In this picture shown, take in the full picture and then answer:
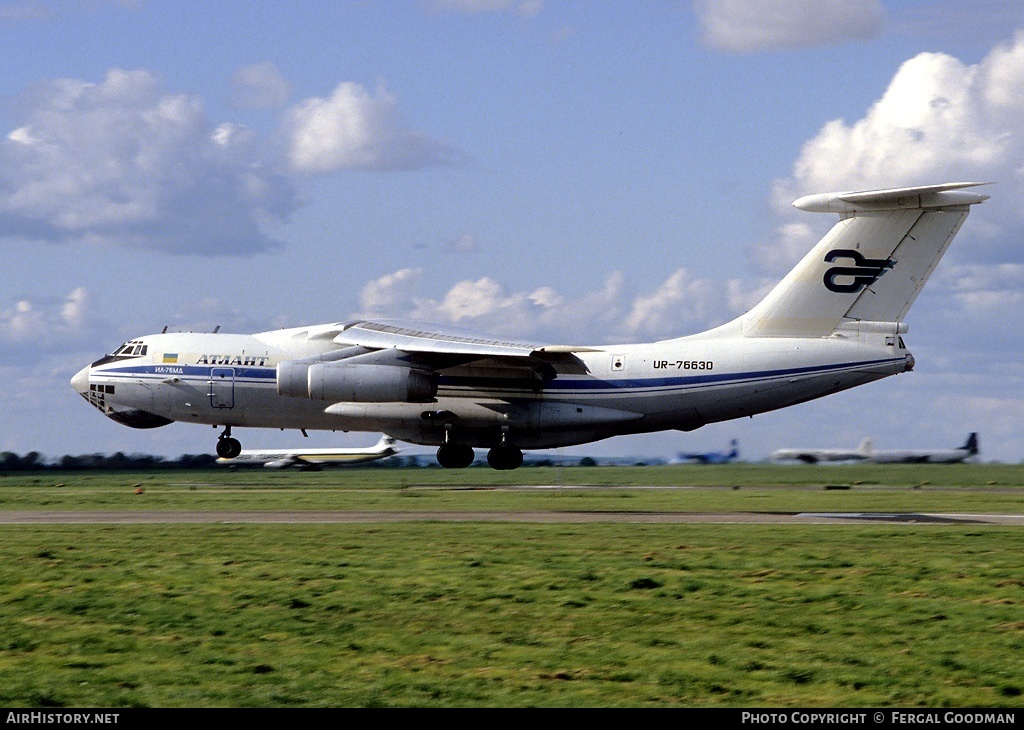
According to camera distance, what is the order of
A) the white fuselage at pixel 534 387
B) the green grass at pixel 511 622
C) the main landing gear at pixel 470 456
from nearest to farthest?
the green grass at pixel 511 622
the white fuselage at pixel 534 387
the main landing gear at pixel 470 456

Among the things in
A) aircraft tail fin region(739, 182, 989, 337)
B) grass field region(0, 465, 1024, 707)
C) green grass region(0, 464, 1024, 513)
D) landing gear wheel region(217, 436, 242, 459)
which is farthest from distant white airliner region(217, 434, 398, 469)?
grass field region(0, 465, 1024, 707)

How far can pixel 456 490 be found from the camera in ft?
103

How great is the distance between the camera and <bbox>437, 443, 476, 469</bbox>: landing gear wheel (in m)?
31.4

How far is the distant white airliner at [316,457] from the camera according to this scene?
1959 inches

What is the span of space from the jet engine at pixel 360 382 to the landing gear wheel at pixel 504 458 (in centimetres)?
344

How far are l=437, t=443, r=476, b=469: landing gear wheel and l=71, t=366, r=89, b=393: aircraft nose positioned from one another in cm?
993

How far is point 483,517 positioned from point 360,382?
7.80 m

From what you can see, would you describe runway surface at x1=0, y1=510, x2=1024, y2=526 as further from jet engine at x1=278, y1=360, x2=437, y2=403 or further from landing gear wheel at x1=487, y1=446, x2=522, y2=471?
landing gear wheel at x1=487, y1=446, x2=522, y2=471

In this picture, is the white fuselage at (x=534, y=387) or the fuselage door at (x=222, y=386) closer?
the white fuselage at (x=534, y=387)

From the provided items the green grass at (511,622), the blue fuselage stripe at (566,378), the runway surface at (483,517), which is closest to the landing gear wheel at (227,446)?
the blue fuselage stripe at (566,378)

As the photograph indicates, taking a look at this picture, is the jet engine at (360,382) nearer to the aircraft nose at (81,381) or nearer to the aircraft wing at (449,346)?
the aircraft wing at (449,346)

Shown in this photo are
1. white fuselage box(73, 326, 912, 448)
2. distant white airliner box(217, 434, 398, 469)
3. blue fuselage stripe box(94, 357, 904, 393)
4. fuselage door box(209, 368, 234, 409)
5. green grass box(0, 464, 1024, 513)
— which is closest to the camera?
green grass box(0, 464, 1024, 513)

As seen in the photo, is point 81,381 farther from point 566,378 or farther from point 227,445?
point 566,378

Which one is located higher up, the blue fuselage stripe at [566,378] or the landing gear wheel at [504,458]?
the blue fuselage stripe at [566,378]
